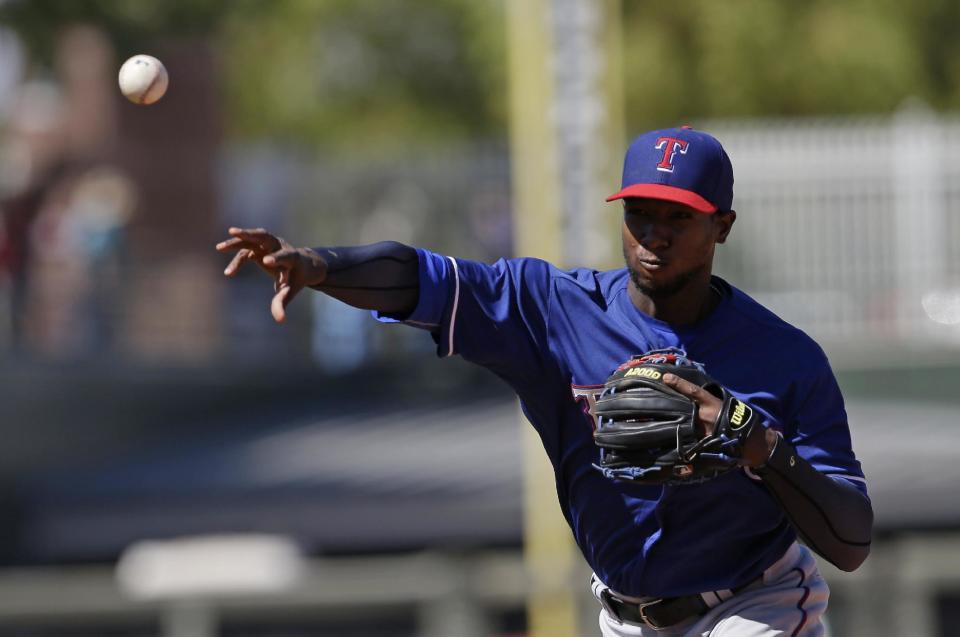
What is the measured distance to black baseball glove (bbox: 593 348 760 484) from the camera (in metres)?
3.39

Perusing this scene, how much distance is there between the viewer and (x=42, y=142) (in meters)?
20.4

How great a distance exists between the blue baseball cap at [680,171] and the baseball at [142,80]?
1289mm

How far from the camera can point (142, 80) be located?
410cm

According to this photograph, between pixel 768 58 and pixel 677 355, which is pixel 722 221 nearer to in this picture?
pixel 677 355

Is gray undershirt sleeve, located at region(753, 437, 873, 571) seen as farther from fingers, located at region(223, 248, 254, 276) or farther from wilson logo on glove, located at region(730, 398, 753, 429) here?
fingers, located at region(223, 248, 254, 276)

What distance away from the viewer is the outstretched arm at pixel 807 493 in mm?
3414

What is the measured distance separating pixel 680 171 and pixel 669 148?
0.26ft

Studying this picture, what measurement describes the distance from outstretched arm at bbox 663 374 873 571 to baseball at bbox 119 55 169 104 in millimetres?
1618

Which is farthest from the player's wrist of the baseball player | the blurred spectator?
the blurred spectator

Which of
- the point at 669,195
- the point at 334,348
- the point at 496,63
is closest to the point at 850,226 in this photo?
the point at 334,348

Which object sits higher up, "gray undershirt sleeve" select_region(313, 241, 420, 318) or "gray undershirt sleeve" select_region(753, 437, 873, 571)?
"gray undershirt sleeve" select_region(313, 241, 420, 318)

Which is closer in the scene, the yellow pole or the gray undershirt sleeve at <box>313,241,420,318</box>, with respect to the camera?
the gray undershirt sleeve at <box>313,241,420,318</box>

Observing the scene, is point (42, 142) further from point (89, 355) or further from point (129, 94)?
point (129, 94)

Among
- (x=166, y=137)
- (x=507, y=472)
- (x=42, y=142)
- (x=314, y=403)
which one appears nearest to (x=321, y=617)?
(x=507, y=472)
